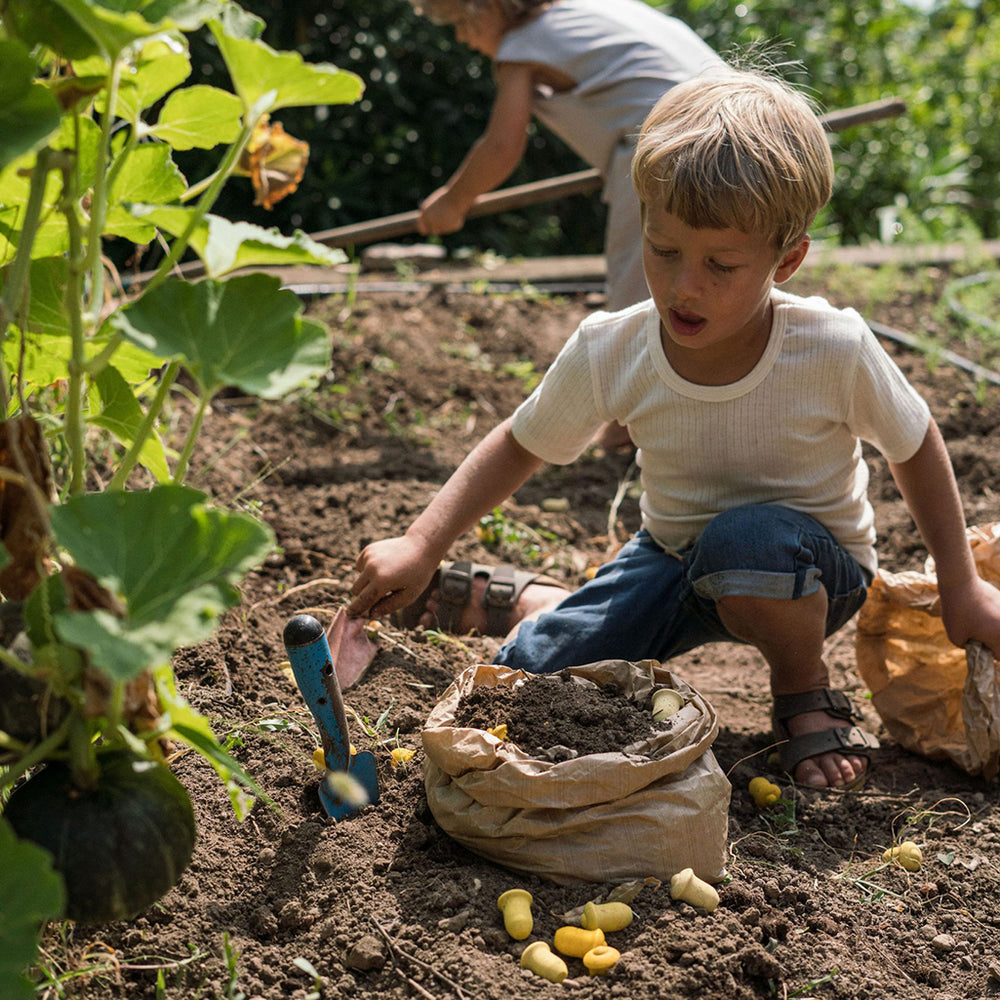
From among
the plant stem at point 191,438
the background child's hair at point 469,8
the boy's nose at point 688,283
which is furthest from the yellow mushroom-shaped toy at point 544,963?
the background child's hair at point 469,8

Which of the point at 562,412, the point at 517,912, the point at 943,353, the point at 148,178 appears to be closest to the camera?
the point at 148,178

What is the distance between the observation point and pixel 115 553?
117 cm

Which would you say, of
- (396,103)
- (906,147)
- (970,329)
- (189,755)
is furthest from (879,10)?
(189,755)

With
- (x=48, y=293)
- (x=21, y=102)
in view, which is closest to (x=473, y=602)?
(x=48, y=293)

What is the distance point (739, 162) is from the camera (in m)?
1.97

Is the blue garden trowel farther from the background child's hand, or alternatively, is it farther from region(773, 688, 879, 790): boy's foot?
the background child's hand

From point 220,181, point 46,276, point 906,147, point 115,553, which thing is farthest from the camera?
point 906,147

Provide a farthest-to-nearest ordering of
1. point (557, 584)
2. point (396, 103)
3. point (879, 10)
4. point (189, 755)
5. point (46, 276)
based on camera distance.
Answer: point (879, 10)
point (396, 103)
point (557, 584)
point (189, 755)
point (46, 276)

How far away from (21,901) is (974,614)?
1.78m

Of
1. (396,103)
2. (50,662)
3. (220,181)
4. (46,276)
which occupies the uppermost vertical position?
(220,181)

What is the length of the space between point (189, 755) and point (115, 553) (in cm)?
88

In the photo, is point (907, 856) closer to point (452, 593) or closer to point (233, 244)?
point (452, 593)

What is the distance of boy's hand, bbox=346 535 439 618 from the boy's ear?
87 cm

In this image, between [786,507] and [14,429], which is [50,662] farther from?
[786,507]
